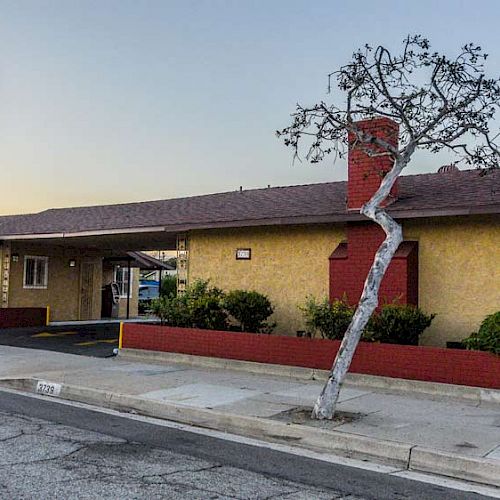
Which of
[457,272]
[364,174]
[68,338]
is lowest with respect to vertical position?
[68,338]

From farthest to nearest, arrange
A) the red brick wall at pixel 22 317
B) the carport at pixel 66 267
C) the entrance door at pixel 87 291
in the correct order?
the entrance door at pixel 87 291 < the carport at pixel 66 267 < the red brick wall at pixel 22 317

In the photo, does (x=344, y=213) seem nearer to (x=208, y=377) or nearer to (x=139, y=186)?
(x=208, y=377)

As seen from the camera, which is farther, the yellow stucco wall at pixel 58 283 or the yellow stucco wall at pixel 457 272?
the yellow stucco wall at pixel 58 283

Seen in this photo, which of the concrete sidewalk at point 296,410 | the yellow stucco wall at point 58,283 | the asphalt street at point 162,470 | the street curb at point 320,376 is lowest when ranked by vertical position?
the asphalt street at point 162,470

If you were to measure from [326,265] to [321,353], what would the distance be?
295cm

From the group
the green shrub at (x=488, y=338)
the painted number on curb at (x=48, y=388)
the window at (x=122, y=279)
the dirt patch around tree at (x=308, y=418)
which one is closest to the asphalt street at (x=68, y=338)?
the painted number on curb at (x=48, y=388)

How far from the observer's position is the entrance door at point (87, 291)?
26206 mm

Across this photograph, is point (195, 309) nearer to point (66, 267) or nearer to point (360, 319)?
point (360, 319)

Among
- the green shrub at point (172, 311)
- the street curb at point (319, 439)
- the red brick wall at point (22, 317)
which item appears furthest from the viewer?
the red brick wall at point (22, 317)

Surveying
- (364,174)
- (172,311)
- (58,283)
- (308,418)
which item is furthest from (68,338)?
(308,418)

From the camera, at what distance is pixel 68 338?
19234mm

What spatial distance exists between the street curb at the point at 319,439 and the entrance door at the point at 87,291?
16.1m

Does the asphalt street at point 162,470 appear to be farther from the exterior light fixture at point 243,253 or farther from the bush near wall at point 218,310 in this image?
the exterior light fixture at point 243,253

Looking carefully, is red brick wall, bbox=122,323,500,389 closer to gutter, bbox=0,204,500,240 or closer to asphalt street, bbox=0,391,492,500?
gutter, bbox=0,204,500,240
